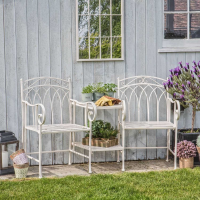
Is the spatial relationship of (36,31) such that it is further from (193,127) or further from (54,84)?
(193,127)

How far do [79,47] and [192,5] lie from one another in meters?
1.51

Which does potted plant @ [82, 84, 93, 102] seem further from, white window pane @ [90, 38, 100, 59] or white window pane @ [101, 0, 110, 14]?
white window pane @ [101, 0, 110, 14]

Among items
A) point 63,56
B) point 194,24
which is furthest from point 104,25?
point 194,24

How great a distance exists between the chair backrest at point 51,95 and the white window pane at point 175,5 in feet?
4.99

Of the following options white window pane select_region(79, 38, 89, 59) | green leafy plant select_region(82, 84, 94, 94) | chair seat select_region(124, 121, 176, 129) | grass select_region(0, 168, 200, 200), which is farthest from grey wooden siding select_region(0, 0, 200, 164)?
grass select_region(0, 168, 200, 200)

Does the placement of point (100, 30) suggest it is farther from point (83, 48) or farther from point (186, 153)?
point (186, 153)

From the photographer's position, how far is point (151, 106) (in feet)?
15.4

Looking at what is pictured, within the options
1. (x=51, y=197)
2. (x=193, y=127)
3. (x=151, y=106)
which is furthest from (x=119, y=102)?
(x=51, y=197)

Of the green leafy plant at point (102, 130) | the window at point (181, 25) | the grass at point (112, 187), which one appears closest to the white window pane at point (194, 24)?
the window at point (181, 25)

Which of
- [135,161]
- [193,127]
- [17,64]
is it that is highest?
[17,64]

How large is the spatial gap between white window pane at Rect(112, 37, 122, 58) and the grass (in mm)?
1484

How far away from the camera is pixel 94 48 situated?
180 inches

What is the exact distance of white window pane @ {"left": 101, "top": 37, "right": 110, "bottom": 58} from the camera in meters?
4.59

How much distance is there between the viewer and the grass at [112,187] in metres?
3.21
